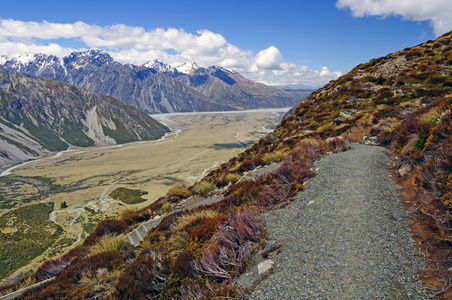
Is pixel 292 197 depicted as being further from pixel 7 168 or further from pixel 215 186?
pixel 7 168

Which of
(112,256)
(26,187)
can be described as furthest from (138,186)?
(112,256)

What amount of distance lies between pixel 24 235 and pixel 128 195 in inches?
1150

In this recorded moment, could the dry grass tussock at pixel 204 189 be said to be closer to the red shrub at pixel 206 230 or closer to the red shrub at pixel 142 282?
the red shrub at pixel 206 230

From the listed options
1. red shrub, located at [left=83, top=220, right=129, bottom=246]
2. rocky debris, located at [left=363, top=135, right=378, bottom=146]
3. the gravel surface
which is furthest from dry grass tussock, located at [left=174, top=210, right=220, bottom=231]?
rocky debris, located at [left=363, top=135, right=378, bottom=146]

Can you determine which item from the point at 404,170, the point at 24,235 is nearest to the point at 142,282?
the point at 404,170

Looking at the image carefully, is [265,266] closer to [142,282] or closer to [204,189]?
[142,282]

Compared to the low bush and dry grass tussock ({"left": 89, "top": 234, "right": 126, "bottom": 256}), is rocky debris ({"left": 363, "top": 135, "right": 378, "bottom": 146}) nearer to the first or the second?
the low bush

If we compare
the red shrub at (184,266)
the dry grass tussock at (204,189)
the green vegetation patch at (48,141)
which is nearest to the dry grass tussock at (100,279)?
the red shrub at (184,266)

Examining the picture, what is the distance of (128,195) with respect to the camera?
260 feet

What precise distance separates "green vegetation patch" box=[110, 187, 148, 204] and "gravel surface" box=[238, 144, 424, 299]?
74854 mm

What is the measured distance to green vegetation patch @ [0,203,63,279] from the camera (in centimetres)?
4427

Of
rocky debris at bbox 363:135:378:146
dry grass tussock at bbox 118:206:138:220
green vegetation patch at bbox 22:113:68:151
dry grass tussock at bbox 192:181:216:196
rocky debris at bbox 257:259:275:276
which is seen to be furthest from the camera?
green vegetation patch at bbox 22:113:68:151

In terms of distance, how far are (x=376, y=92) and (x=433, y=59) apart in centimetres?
1249

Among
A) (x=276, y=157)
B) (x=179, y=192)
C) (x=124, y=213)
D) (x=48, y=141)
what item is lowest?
(x=48, y=141)
